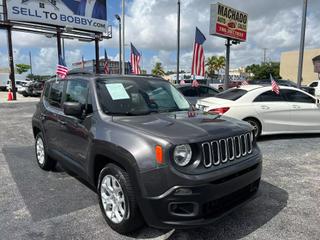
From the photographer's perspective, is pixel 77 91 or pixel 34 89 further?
pixel 34 89

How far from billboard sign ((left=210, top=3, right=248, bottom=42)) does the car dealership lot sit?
35.8 ft

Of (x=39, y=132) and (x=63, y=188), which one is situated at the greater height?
(x=39, y=132)

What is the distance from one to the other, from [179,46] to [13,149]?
16.4 m

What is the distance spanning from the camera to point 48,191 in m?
4.67

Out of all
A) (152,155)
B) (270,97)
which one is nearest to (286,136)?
(270,97)

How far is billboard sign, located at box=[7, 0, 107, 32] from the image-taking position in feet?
73.2

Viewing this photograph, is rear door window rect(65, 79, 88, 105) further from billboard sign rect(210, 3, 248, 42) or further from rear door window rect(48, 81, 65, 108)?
billboard sign rect(210, 3, 248, 42)

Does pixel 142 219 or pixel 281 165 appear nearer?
pixel 142 219

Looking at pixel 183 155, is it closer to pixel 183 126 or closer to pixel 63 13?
pixel 183 126

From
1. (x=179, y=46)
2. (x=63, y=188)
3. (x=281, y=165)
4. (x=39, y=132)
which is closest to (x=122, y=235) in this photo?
(x=63, y=188)

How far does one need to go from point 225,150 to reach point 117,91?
1667 mm

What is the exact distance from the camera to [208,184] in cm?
289

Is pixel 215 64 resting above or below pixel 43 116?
above

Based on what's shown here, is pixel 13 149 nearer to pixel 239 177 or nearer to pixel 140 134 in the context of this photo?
pixel 140 134
